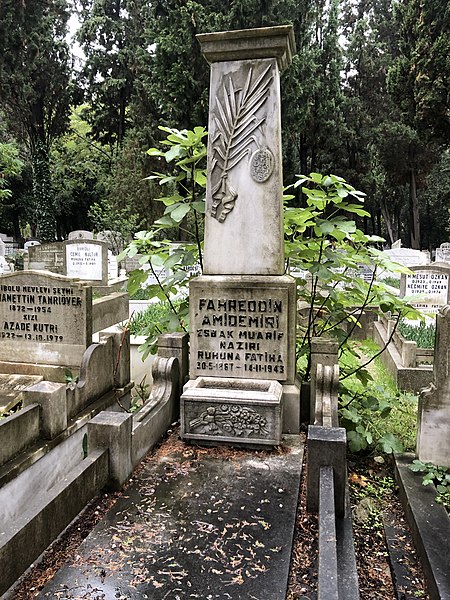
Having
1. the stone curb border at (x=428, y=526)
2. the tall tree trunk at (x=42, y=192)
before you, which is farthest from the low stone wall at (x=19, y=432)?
the tall tree trunk at (x=42, y=192)

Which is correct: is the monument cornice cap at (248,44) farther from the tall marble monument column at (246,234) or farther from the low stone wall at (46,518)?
the low stone wall at (46,518)

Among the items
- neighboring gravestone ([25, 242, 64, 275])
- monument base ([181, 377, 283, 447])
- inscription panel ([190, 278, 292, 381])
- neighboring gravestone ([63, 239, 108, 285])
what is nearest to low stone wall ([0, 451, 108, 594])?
monument base ([181, 377, 283, 447])

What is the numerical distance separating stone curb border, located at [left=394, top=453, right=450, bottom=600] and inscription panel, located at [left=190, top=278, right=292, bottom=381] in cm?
137

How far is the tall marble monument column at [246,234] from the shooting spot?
4660 millimetres

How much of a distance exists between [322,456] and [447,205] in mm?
41333

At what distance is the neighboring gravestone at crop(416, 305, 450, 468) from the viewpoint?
A: 429 cm

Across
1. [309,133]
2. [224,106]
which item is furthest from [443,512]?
[309,133]

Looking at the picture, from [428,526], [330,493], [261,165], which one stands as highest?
[261,165]

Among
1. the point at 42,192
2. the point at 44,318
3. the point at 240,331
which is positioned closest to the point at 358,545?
the point at 240,331

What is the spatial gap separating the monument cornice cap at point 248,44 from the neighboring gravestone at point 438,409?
2858 millimetres

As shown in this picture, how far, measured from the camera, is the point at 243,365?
477 centimetres

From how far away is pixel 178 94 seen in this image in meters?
17.9

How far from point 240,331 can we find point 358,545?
2.07 meters

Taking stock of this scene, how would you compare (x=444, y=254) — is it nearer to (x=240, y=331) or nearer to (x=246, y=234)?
(x=246, y=234)
